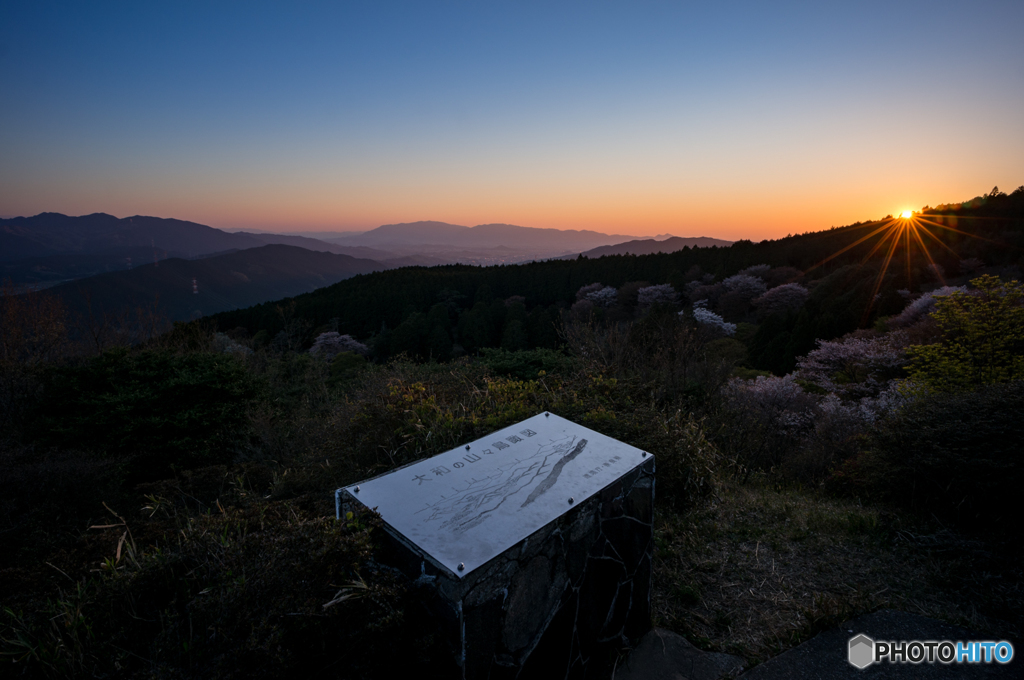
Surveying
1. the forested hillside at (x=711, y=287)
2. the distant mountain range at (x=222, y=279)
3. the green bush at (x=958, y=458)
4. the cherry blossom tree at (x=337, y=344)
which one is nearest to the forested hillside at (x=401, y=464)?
the green bush at (x=958, y=458)

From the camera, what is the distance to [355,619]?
196cm

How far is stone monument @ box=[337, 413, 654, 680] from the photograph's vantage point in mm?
2066

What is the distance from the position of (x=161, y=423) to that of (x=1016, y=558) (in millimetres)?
11076

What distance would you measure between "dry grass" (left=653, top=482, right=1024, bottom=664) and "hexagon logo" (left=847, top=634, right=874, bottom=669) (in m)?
0.17

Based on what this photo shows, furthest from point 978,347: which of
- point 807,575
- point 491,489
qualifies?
point 491,489

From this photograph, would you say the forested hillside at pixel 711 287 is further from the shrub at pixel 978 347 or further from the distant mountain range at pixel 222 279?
the distant mountain range at pixel 222 279

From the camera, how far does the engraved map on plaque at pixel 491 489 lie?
220 centimetres

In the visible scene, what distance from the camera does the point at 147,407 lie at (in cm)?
788

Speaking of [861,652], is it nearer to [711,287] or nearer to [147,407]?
[147,407]

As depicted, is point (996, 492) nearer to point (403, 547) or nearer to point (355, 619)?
point (403, 547)

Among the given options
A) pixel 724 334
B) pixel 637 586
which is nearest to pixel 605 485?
pixel 637 586

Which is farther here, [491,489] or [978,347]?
[978,347]

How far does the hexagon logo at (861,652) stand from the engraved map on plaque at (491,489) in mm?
1669

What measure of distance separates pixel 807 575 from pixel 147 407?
10.1m
